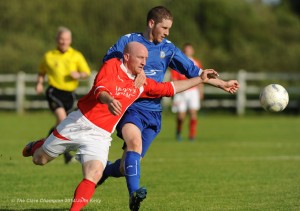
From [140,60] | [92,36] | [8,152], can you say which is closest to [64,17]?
[92,36]

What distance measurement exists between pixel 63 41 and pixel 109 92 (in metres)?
6.64

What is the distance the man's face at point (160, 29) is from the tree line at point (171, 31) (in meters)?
29.2

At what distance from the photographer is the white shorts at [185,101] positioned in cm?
1992

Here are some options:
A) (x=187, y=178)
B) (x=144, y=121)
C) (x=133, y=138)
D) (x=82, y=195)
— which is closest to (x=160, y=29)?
(x=144, y=121)

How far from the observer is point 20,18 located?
41.8 meters

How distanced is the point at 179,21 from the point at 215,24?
7.72ft

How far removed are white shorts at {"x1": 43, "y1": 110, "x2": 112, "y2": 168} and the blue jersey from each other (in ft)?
3.51

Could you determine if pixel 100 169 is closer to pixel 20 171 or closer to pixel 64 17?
pixel 20 171

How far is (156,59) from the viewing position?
877 centimetres

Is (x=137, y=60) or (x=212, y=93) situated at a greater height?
(x=212, y=93)

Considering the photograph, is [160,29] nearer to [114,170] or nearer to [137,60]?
[137,60]

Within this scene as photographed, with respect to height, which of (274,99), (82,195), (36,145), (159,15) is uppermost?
(159,15)

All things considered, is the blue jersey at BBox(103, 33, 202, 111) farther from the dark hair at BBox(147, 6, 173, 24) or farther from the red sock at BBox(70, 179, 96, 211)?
the red sock at BBox(70, 179, 96, 211)

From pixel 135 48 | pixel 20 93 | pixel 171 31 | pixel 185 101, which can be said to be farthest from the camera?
pixel 171 31
